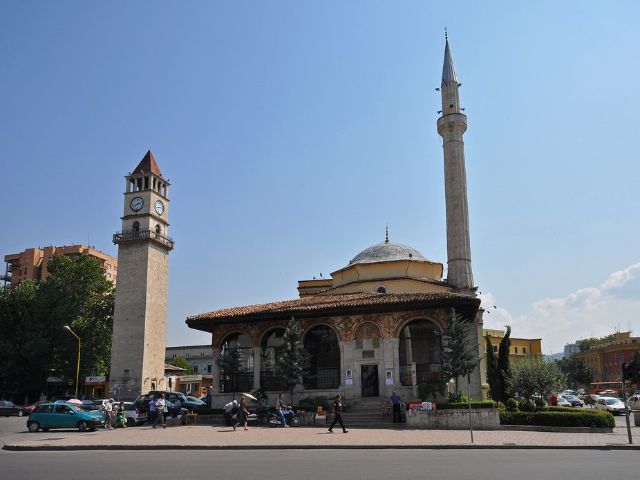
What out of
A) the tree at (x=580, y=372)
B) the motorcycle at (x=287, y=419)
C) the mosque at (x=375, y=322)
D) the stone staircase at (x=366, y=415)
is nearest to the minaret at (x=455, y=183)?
the mosque at (x=375, y=322)

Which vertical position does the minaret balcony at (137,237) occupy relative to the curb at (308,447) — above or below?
above

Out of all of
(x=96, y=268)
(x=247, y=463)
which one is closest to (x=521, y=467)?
(x=247, y=463)

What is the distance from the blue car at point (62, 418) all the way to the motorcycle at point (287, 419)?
22.9ft

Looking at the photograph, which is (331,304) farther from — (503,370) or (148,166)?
(148,166)

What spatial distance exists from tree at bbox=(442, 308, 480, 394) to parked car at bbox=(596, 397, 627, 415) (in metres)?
12.9

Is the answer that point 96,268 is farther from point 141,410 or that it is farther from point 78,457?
point 78,457

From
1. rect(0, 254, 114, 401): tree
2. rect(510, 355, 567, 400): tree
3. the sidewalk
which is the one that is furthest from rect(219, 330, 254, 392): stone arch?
rect(0, 254, 114, 401): tree

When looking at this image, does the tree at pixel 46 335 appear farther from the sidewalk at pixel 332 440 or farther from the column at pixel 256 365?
the sidewalk at pixel 332 440

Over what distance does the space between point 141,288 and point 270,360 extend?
833 inches

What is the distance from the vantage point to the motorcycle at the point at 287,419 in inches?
919

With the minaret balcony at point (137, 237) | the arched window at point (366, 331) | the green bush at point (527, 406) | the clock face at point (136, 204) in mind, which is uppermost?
the clock face at point (136, 204)

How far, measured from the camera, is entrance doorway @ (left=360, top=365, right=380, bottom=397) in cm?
2816

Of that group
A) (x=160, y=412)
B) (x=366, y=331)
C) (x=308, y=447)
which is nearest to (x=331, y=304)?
(x=366, y=331)

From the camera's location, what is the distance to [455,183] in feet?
115
